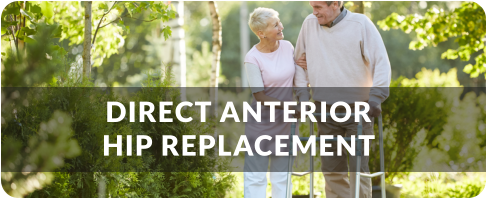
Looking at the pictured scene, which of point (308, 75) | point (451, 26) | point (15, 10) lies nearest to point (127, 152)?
point (15, 10)

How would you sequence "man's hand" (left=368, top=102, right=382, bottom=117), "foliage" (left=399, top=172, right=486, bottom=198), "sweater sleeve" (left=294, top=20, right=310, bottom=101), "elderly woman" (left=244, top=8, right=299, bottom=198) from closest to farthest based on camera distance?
"man's hand" (left=368, top=102, right=382, bottom=117), "elderly woman" (left=244, top=8, right=299, bottom=198), "sweater sleeve" (left=294, top=20, right=310, bottom=101), "foliage" (left=399, top=172, right=486, bottom=198)

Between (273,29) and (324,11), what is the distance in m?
0.42

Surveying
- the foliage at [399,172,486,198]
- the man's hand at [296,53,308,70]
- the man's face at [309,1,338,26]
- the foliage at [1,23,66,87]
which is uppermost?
the man's face at [309,1,338,26]

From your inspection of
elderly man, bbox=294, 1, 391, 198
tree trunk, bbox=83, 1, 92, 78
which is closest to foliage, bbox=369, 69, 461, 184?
elderly man, bbox=294, 1, 391, 198

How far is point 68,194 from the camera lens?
10.9ft

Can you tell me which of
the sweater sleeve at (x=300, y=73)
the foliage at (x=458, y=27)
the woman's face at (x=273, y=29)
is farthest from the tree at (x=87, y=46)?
the foliage at (x=458, y=27)

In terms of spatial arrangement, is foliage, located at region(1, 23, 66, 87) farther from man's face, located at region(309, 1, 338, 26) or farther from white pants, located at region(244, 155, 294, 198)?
white pants, located at region(244, 155, 294, 198)

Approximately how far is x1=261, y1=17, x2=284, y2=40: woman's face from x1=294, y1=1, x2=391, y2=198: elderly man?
0.90 feet

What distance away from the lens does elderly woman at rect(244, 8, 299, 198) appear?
336 centimetres

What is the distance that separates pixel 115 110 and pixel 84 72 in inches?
25.2

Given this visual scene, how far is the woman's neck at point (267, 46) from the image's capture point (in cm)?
342

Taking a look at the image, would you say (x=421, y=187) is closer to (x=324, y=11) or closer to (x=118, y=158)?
(x=324, y=11)

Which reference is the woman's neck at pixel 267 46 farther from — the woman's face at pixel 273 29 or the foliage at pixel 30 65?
the foliage at pixel 30 65

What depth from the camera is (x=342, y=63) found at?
3.33 meters
